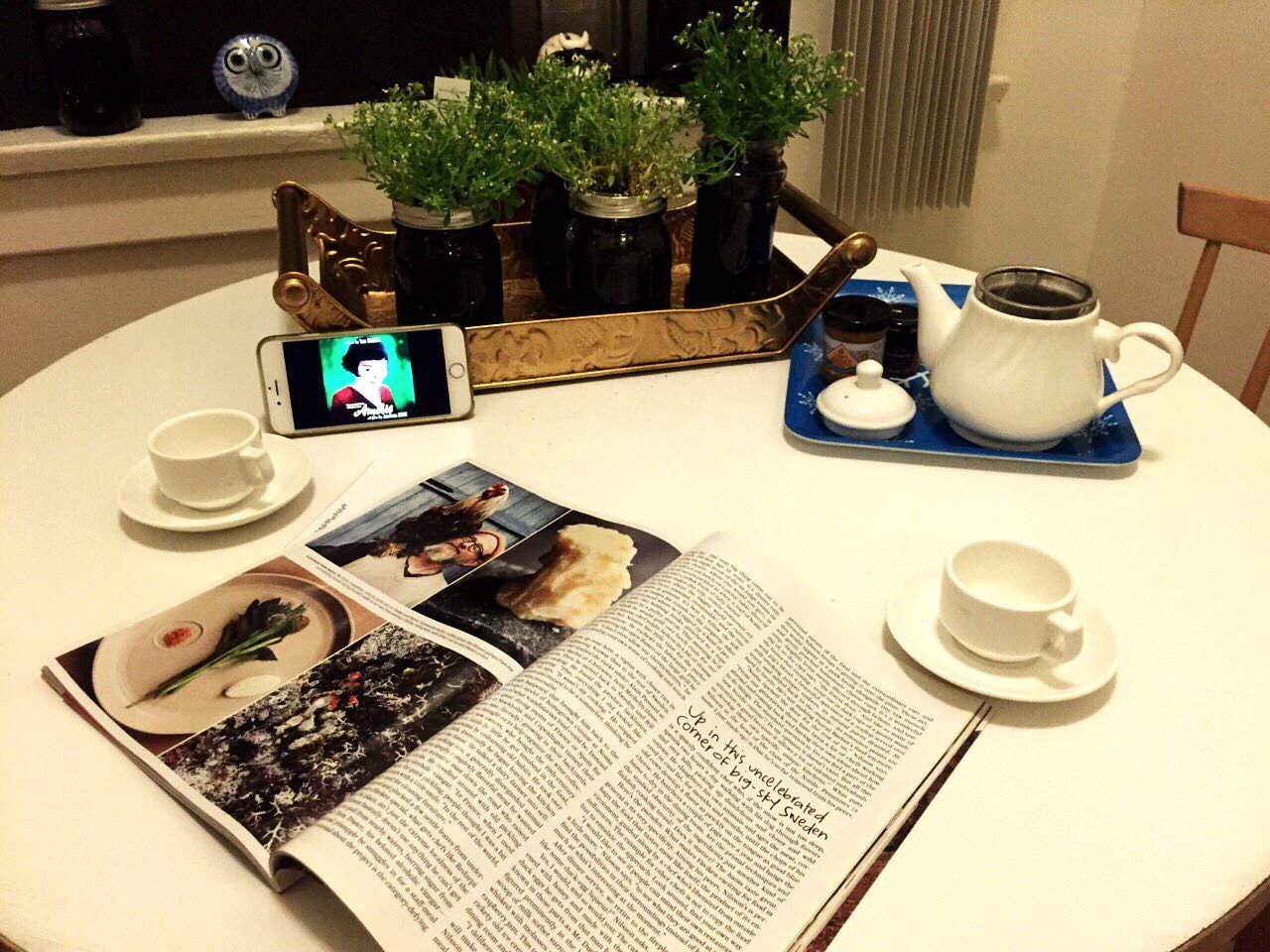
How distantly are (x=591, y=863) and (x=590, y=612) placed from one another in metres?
0.22

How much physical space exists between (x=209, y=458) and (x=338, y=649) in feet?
0.70

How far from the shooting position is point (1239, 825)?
0.55 meters

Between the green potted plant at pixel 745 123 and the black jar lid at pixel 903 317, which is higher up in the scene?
the green potted plant at pixel 745 123

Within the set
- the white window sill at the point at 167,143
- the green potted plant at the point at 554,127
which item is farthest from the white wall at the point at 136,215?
the green potted plant at the point at 554,127

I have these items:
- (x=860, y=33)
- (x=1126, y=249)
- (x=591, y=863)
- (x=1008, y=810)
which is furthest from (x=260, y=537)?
(x=1126, y=249)

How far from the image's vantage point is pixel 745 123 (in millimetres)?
997

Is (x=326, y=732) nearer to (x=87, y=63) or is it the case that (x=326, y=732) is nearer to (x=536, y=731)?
(x=536, y=731)

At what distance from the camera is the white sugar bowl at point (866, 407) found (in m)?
0.90

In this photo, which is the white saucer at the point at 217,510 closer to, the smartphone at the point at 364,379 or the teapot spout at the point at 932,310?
the smartphone at the point at 364,379

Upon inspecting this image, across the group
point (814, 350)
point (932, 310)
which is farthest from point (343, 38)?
point (932, 310)

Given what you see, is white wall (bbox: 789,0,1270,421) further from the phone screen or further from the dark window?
the phone screen

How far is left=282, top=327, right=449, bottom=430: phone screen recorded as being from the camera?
3.04 feet

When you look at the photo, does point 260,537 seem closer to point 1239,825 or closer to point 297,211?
point 297,211

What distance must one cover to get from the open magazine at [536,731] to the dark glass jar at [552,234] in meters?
0.38
